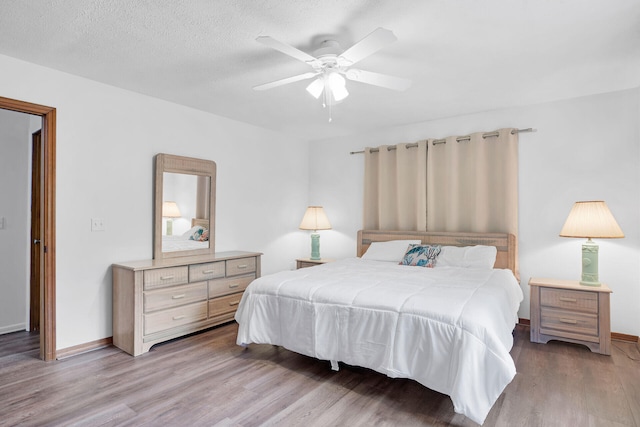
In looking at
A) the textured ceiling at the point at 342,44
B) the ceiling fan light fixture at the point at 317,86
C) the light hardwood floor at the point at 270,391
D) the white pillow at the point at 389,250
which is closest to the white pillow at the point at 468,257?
the white pillow at the point at 389,250

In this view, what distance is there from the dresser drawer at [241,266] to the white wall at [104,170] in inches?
18.2

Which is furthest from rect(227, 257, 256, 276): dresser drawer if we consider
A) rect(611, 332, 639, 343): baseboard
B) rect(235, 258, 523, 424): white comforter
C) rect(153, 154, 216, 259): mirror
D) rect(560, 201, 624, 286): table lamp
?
rect(611, 332, 639, 343): baseboard

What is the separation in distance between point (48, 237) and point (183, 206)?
1.21 m

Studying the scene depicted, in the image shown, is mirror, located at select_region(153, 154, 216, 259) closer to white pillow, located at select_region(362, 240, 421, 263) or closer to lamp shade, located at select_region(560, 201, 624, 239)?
white pillow, located at select_region(362, 240, 421, 263)

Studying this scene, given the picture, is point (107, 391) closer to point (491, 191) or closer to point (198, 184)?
point (198, 184)

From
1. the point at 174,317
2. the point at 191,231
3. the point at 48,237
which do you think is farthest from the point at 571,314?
the point at 48,237

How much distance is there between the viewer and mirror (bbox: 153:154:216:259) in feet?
11.8

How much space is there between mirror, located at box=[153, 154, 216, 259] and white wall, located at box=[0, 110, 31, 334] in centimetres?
148

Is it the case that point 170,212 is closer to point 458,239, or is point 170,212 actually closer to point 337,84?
point 337,84

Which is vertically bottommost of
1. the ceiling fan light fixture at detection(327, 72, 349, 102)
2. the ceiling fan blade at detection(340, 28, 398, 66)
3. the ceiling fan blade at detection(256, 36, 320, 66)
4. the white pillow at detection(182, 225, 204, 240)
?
the white pillow at detection(182, 225, 204, 240)

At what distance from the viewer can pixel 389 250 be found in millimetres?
4168

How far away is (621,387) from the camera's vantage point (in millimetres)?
2447

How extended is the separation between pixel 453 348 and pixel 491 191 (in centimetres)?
252

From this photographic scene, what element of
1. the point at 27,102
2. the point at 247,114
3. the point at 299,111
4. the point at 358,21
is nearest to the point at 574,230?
the point at 358,21
